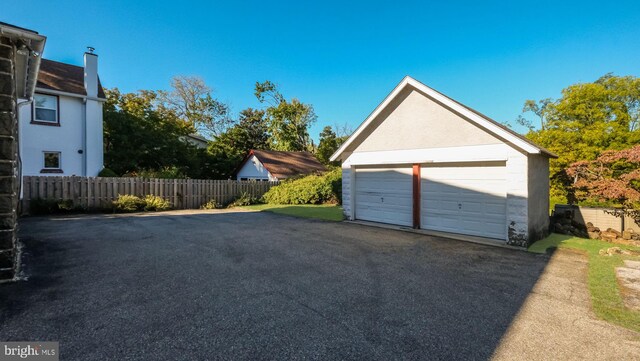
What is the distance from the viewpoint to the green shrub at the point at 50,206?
11062mm

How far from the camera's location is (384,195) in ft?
33.3

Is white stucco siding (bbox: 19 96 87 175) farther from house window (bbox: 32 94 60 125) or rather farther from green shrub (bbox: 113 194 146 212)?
green shrub (bbox: 113 194 146 212)

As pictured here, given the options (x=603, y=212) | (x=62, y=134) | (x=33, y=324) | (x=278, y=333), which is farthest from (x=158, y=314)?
(x=62, y=134)

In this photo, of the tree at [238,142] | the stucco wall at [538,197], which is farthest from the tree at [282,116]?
the stucco wall at [538,197]

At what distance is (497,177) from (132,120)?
22217 millimetres

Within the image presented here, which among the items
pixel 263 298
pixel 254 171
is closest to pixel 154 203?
pixel 254 171

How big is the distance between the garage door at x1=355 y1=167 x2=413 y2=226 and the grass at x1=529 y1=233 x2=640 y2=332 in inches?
142

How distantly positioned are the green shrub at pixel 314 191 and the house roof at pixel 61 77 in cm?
1214

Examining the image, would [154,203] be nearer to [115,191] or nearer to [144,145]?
[115,191]

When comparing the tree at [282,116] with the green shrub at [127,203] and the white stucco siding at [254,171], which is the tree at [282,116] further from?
the green shrub at [127,203]

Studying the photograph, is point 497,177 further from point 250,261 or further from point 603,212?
point 250,261

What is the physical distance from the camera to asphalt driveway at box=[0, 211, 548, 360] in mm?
2750

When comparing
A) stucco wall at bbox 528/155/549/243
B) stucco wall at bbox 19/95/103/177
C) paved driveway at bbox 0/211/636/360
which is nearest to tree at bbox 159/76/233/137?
stucco wall at bbox 19/95/103/177

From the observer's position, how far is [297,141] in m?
37.5
